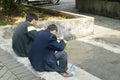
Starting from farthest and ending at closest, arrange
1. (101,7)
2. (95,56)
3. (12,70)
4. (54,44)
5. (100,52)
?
(101,7)
(100,52)
(95,56)
(12,70)
(54,44)

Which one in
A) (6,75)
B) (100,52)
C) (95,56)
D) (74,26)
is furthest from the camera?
(74,26)

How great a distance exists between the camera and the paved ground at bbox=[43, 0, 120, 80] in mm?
7476

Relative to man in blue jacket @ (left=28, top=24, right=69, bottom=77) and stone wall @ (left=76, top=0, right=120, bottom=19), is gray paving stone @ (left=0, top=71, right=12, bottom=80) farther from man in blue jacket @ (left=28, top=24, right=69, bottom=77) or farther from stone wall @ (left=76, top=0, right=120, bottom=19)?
stone wall @ (left=76, top=0, right=120, bottom=19)

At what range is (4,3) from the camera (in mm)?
12484

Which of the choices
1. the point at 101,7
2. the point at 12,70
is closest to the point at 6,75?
the point at 12,70

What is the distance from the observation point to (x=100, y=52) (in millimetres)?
9148

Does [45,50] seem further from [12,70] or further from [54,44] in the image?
[12,70]

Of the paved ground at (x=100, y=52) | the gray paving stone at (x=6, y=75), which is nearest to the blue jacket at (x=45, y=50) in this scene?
the gray paving stone at (x=6, y=75)

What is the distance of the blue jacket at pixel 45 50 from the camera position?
5777 mm

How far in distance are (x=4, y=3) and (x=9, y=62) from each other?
628cm

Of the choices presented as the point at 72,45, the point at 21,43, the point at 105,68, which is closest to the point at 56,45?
the point at 21,43

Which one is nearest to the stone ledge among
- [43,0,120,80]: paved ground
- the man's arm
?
[43,0,120,80]: paved ground

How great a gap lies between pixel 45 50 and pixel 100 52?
3.68 meters

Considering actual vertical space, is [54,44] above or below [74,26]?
above
